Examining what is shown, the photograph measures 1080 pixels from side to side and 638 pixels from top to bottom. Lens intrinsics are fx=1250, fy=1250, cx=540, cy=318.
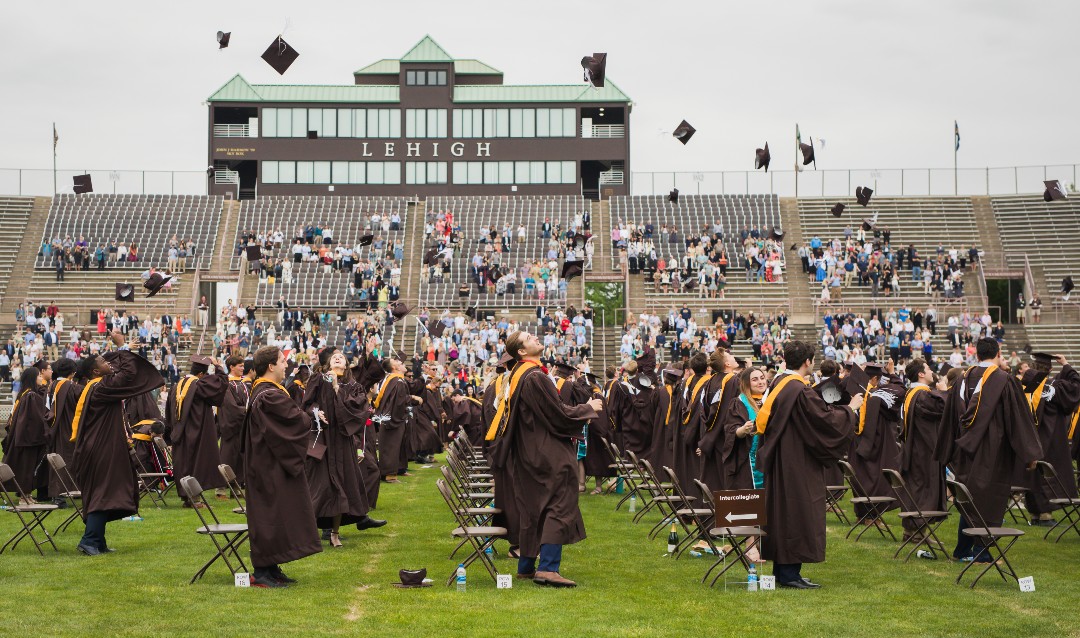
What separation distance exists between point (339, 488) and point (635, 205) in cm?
4210

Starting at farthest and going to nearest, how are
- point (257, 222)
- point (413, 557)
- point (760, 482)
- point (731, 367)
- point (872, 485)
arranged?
point (257, 222) < point (872, 485) < point (731, 367) < point (413, 557) < point (760, 482)

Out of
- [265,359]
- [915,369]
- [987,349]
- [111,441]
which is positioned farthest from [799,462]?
[111,441]

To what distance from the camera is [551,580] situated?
1069 centimetres

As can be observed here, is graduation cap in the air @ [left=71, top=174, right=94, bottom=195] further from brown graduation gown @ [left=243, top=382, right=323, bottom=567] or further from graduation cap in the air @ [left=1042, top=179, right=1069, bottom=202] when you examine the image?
brown graduation gown @ [left=243, top=382, right=323, bottom=567]

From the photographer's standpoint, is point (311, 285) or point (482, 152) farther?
point (482, 152)

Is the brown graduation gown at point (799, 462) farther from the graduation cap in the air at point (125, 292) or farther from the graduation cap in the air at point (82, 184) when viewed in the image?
the graduation cap in the air at point (82, 184)

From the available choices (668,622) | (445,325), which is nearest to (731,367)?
(668,622)

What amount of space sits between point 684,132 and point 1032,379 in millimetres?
29166

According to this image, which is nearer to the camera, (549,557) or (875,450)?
(549,557)

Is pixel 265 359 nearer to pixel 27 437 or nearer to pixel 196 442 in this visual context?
pixel 27 437

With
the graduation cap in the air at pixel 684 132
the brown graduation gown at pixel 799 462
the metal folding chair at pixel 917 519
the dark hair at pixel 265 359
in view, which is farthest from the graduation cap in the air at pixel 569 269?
the brown graduation gown at pixel 799 462

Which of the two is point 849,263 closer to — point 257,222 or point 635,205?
point 635,205

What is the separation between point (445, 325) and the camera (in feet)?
137

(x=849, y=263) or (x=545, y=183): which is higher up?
(x=545, y=183)
